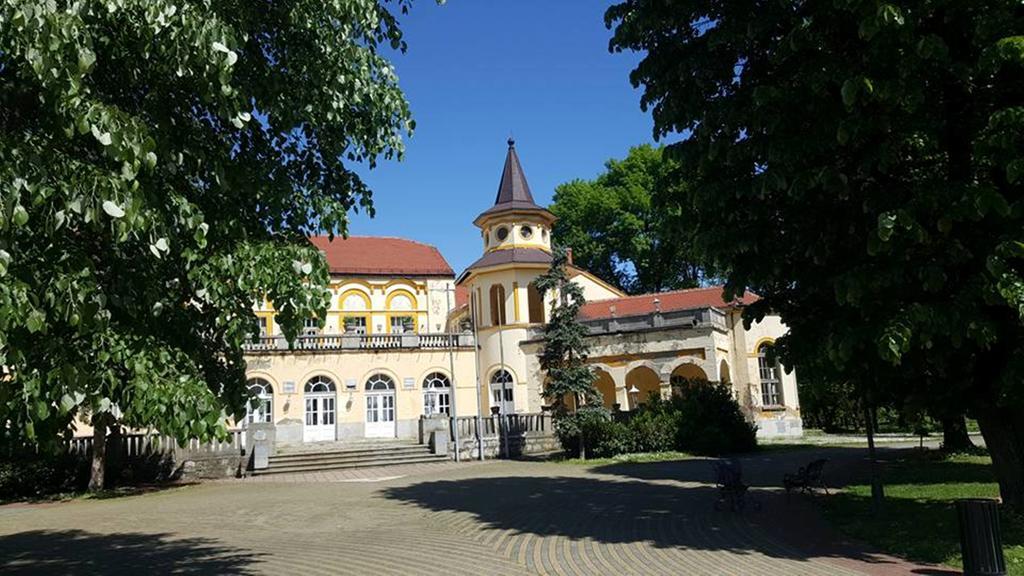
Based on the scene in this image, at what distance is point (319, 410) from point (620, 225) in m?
27.3

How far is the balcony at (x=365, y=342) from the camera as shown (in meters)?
32.1

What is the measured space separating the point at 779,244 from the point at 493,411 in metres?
22.1

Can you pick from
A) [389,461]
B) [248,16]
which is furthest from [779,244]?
[389,461]

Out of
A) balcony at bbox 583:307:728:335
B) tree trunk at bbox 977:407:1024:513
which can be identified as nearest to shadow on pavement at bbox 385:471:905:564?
tree trunk at bbox 977:407:1024:513

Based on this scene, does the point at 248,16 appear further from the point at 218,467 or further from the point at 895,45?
the point at 218,467

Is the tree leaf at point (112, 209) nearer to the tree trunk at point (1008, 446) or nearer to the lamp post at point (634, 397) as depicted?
the tree trunk at point (1008, 446)

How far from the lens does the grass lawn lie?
29.3 ft

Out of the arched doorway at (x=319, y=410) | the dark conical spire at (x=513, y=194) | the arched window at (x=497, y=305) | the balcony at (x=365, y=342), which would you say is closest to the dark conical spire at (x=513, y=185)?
the dark conical spire at (x=513, y=194)

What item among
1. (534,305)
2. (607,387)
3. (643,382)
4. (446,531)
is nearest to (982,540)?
(446,531)

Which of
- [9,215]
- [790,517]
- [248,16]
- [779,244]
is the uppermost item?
[248,16]

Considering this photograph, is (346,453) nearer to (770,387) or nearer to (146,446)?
(146,446)

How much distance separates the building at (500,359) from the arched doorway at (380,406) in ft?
0.14

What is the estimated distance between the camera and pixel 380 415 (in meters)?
32.9

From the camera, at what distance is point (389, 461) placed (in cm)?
2625
